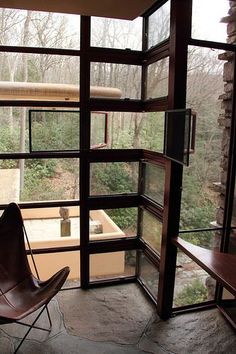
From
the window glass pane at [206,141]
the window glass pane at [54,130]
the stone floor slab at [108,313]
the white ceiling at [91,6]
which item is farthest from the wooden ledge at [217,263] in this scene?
the white ceiling at [91,6]

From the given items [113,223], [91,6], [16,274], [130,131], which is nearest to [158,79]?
[130,131]

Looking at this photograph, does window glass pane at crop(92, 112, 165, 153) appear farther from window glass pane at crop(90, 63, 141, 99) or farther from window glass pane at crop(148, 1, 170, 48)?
window glass pane at crop(148, 1, 170, 48)

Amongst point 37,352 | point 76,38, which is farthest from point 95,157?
point 37,352

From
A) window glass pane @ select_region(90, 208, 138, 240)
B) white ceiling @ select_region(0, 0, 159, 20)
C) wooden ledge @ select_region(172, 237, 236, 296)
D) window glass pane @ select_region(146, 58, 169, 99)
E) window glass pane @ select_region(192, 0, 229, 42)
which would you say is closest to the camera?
wooden ledge @ select_region(172, 237, 236, 296)

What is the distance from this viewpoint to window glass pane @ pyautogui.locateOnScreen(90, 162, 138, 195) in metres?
2.98

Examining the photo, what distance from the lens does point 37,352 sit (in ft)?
7.40

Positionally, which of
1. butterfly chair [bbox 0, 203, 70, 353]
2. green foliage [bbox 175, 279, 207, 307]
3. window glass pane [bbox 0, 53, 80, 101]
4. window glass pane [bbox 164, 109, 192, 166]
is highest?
window glass pane [bbox 0, 53, 80, 101]

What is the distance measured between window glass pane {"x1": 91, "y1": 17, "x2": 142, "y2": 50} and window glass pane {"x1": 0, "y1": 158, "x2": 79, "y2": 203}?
106 cm

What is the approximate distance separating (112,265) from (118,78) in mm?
1802

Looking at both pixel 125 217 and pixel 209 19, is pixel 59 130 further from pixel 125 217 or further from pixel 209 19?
pixel 209 19

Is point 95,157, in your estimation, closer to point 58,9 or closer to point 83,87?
point 83,87

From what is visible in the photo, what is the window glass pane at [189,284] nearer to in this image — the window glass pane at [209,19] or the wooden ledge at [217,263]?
the wooden ledge at [217,263]

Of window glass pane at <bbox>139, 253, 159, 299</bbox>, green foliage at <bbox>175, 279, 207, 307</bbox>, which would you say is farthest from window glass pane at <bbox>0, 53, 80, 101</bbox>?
green foliage at <bbox>175, 279, 207, 307</bbox>

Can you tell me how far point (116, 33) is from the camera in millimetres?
2803
